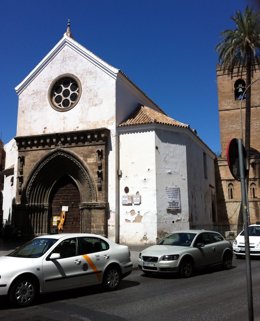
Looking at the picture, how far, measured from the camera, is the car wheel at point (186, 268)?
38.5ft

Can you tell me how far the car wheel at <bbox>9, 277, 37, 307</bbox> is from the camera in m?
7.73

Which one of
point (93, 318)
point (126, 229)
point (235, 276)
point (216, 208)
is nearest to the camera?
point (93, 318)

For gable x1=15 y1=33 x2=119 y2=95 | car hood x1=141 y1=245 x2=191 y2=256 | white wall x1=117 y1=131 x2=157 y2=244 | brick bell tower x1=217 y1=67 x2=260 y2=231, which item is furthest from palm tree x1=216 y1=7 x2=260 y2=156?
car hood x1=141 y1=245 x2=191 y2=256

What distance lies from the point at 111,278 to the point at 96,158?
41.2 ft

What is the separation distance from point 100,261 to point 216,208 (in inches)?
988

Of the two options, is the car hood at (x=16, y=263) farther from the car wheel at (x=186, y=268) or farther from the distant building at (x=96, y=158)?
the distant building at (x=96, y=158)

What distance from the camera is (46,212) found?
23.2 m

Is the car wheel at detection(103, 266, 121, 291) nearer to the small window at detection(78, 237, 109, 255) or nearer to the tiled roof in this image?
the small window at detection(78, 237, 109, 255)

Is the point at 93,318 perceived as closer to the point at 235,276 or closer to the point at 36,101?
the point at 235,276

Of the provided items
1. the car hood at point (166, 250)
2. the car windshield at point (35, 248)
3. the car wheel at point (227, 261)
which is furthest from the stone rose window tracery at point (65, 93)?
the car windshield at point (35, 248)

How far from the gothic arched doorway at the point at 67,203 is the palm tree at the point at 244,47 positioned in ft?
43.6

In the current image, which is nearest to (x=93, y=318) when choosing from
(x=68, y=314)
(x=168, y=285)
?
(x=68, y=314)

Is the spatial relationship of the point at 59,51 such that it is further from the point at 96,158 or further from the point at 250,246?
the point at 250,246

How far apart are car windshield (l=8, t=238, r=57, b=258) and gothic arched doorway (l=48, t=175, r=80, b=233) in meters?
13.4
